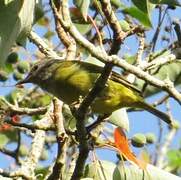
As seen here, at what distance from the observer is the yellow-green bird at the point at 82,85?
428 cm

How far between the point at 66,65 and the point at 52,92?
1.08 feet

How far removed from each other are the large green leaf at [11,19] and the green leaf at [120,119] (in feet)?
3.63

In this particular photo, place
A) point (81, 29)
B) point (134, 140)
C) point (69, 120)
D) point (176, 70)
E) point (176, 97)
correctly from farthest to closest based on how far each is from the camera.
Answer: point (176, 70) → point (81, 29) → point (134, 140) → point (69, 120) → point (176, 97)

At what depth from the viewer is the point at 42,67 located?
4.66 metres

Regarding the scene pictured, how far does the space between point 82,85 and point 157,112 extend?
0.55 metres

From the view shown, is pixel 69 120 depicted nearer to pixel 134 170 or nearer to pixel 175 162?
pixel 134 170

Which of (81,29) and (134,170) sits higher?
(81,29)

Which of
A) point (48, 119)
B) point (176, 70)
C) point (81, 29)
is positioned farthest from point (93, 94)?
point (176, 70)

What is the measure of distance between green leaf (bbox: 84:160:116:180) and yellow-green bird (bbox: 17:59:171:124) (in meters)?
0.64

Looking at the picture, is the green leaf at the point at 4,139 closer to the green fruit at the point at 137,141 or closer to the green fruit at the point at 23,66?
the green fruit at the point at 23,66

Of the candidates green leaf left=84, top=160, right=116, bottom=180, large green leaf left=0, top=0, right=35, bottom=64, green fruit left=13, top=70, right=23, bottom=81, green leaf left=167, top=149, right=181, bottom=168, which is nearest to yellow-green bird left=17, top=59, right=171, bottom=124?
green leaf left=84, top=160, right=116, bottom=180

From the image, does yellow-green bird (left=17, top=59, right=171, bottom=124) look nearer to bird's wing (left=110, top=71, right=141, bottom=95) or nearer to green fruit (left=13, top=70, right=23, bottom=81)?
bird's wing (left=110, top=71, right=141, bottom=95)

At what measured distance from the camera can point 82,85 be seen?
14.6 ft

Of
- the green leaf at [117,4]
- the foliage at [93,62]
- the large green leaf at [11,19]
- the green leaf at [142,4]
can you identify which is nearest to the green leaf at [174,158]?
the foliage at [93,62]
